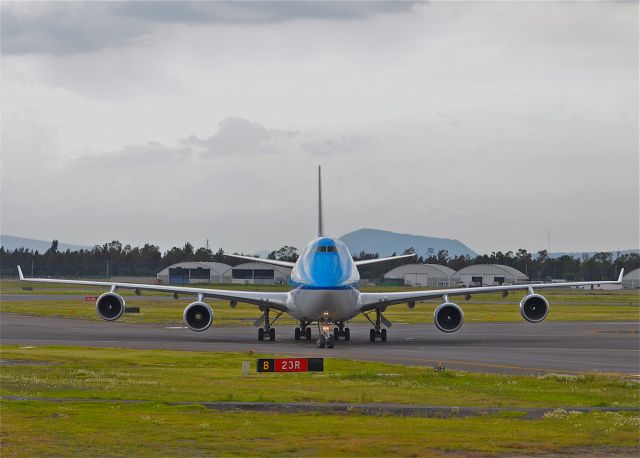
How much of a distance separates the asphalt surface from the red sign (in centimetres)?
719

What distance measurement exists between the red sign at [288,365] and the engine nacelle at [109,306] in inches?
880

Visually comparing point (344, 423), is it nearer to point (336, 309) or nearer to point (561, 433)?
point (561, 433)

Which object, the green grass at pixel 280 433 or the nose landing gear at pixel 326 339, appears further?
the nose landing gear at pixel 326 339

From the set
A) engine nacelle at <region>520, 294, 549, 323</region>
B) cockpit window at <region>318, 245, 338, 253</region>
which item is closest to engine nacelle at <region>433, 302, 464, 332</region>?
engine nacelle at <region>520, 294, 549, 323</region>

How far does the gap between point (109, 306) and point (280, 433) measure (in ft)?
107

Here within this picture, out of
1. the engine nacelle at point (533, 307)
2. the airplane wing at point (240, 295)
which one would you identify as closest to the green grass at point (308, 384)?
the airplane wing at point (240, 295)

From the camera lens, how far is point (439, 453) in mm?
19750

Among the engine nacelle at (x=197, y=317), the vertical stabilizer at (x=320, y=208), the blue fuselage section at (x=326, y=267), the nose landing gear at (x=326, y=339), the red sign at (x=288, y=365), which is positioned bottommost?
the red sign at (x=288, y=365)

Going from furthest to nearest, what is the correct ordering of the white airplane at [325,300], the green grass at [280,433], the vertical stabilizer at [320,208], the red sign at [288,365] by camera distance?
the vertical stabilizer at [320,208] → the white airplane at [325,300] → the red sign at [288,365] → the green grass at [280,433]

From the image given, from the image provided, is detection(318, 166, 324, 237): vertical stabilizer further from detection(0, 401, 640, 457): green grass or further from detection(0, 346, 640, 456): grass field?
detection(0, 401, 640, 457): green grass

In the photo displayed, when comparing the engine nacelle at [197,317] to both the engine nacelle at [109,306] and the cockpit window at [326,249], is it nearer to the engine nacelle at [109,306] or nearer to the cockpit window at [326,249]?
the engine nacelle at [109,306]

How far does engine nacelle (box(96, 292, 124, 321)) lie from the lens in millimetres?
52719

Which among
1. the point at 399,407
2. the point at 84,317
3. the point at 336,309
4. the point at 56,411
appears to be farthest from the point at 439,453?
the point at 84,317

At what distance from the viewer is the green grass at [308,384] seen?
27703mm
